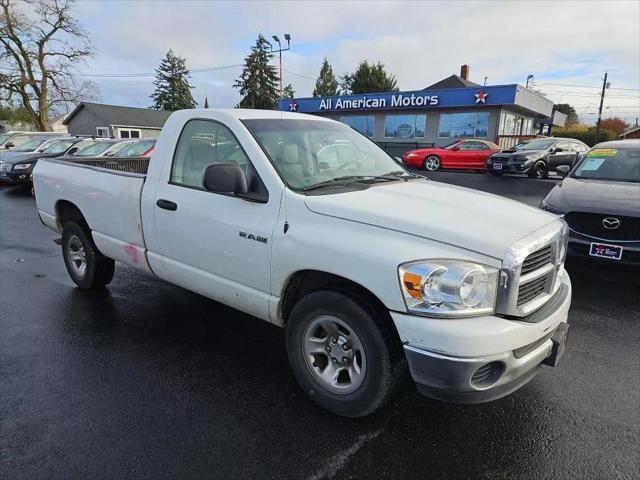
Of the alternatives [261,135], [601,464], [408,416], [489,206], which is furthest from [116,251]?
[601,464]

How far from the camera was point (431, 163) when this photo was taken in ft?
66.6

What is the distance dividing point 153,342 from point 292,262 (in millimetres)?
1872

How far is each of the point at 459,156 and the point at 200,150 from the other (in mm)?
17911

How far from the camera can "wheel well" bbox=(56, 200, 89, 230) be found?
4912 millimetres

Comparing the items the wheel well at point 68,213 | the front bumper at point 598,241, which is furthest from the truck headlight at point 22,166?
the front bumper at point 598,241

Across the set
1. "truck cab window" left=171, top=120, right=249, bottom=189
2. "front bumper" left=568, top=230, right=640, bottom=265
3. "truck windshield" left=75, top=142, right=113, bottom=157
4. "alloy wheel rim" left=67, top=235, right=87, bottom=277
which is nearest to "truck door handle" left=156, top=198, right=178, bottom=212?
"truck cab window" left=171, top=120, right=249, bottom=189

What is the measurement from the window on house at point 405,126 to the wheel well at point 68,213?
26312mm

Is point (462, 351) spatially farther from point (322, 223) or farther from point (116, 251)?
point (116, 251)

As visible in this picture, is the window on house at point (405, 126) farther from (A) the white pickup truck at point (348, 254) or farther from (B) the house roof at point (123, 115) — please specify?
(A) the white pickup truck at point (348, 254)

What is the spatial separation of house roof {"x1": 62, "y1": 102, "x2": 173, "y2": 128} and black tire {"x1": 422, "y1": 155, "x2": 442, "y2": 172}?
32206 mm

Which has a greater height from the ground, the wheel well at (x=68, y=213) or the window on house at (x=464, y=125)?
the window on house at (x=464, y=125)

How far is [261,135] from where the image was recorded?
319cm

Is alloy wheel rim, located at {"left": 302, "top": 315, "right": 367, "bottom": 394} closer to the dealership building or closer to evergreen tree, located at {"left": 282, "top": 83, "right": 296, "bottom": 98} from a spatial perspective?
the dealership building

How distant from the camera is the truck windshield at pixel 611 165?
20.4ft
